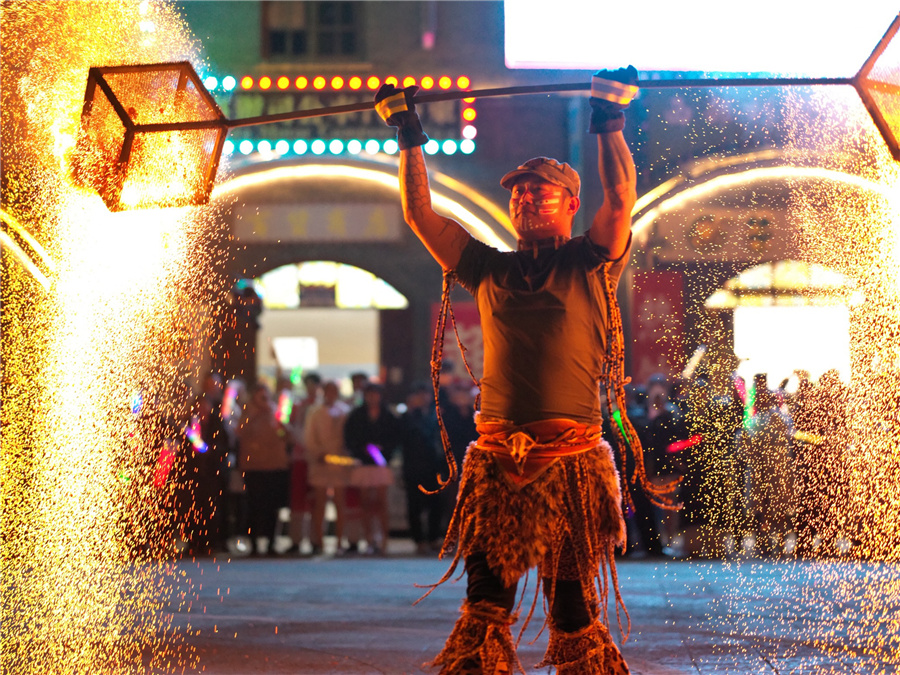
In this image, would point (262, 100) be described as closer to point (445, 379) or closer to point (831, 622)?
point (445, 379)

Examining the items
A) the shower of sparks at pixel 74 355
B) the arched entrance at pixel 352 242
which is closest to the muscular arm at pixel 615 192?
the shower of sparks at pixel 74 355

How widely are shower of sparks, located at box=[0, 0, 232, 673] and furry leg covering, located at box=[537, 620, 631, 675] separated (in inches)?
74.6

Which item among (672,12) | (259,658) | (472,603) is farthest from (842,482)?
(472,603)

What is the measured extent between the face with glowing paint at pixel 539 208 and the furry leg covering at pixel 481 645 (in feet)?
3.47

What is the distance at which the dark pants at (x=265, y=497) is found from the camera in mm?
8391

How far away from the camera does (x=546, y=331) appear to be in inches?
110

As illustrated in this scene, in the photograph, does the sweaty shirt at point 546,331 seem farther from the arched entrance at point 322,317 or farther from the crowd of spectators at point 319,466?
the arched entrance at point 322,317

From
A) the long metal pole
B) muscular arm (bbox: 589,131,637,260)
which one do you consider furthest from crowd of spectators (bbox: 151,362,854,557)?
muscular arm (bbox: 589,131,637,260)

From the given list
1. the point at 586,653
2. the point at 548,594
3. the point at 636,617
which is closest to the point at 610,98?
the point at 548,594

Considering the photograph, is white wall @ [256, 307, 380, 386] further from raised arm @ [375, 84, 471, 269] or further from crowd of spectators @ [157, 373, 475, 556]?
raised arm @ [375, 84, 471, 269]

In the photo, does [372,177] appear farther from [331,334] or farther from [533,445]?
[533,445]

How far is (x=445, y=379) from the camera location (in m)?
8.86

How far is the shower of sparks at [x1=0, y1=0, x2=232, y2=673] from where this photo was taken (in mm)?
4980

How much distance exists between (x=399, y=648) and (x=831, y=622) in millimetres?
2107
